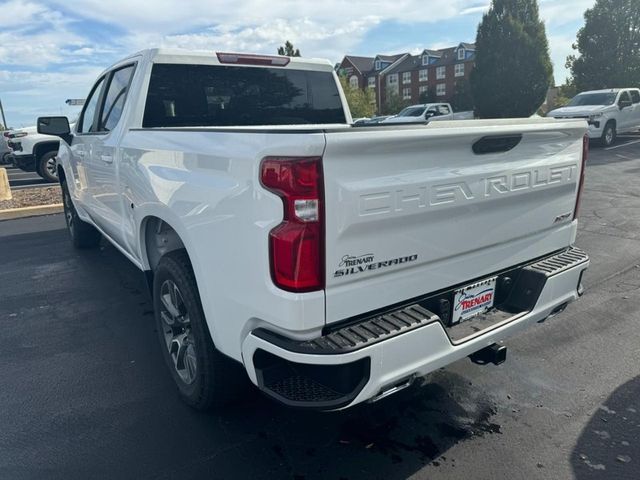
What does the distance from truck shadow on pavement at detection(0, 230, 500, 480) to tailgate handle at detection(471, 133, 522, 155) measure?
1.49m

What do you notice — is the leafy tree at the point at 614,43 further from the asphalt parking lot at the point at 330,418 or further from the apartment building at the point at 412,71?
the asphalt parking lot at the point at 330,418

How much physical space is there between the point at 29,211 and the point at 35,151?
4141mm

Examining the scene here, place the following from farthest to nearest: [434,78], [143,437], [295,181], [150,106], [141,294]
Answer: [434,78] < [141,294] < [150,106] < [143,437] < [295,181]

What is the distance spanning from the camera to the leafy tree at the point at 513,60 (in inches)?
1136

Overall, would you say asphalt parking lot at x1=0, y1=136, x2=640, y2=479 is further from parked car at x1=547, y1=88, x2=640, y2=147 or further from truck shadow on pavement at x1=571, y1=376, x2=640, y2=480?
parked car at x1=547, y1=88, x2=640, y2=147

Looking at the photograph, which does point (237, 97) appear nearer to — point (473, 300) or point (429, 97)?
point (473, 300)

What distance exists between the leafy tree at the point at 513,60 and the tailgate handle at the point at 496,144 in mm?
28316

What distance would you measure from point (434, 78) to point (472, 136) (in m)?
67.5

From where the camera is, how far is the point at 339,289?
2.09m

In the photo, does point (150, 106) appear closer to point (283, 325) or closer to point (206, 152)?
point (206, 152)

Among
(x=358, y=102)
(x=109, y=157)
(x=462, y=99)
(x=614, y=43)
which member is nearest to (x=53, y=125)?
(x=109, y=157)

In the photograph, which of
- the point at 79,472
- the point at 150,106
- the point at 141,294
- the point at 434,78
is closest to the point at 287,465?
the point at 79,472

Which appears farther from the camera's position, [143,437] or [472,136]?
[143,437]

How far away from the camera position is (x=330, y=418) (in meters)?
2.93
